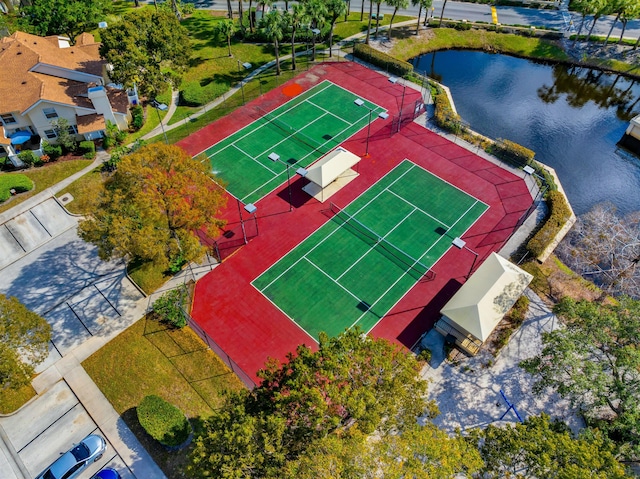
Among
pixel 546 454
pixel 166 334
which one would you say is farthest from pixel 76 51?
pixel 546 454

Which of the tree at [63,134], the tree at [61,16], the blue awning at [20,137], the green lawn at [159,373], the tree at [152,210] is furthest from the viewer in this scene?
the tree at [61,16]

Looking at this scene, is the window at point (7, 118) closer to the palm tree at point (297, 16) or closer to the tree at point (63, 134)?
the tree at point (63, 134)

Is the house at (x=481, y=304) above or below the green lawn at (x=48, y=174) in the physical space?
above

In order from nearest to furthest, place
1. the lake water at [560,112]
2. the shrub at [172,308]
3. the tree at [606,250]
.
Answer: the shrub at [172,308], the tree at [606,250], the lake water at [560,112]

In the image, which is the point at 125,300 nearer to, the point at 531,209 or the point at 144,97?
the point at 144,97

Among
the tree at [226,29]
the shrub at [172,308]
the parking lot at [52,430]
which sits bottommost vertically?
the parking lot at [52,430]

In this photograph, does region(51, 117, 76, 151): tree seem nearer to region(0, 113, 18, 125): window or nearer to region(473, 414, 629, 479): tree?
region(0, 113, 18, 125): window

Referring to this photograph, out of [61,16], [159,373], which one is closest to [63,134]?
[61,16]

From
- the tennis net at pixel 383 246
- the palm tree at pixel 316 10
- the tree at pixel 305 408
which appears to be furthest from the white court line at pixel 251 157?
the tree at pixel 305 408
